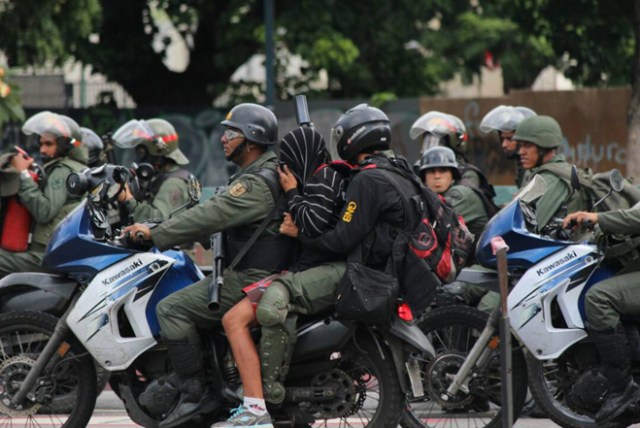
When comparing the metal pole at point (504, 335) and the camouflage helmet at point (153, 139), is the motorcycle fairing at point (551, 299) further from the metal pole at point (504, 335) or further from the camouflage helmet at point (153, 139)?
the camouflage helmet at point (153, 139)

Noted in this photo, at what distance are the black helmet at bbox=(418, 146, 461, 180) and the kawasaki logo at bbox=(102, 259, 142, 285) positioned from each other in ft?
9.25

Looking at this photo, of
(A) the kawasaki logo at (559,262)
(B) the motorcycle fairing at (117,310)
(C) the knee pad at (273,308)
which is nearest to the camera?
(C) the knee pad at (273,308)

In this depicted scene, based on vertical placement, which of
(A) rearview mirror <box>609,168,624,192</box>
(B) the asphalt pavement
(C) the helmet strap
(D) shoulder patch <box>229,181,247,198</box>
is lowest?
(B) the asphalt pavement

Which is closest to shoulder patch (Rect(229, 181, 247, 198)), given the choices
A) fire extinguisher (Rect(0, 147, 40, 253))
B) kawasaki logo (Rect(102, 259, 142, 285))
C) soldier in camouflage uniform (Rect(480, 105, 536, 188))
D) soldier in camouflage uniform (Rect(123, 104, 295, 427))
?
soldier in camouflage uniform (Rect(123, 104, 295, 427))

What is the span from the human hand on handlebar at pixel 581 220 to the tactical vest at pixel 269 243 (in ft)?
4.91

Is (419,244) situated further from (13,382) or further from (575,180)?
(13,382)

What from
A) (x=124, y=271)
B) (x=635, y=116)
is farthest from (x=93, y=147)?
(x=635, y=116)

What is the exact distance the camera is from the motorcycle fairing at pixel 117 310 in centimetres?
724

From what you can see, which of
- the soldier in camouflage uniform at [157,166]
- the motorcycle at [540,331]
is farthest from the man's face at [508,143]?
the soldier in camouflage uniform at [157,166]

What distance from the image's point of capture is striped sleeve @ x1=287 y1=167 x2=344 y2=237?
22.6 ft

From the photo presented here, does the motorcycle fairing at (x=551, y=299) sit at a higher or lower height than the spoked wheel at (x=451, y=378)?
higher

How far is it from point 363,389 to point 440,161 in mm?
2740

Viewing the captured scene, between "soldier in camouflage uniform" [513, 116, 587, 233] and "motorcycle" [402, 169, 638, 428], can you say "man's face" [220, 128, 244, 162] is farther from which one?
"soldier in camouflage uniform" [513, 116, 587, 233]

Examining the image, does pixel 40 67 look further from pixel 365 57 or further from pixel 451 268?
pixel 451 268
